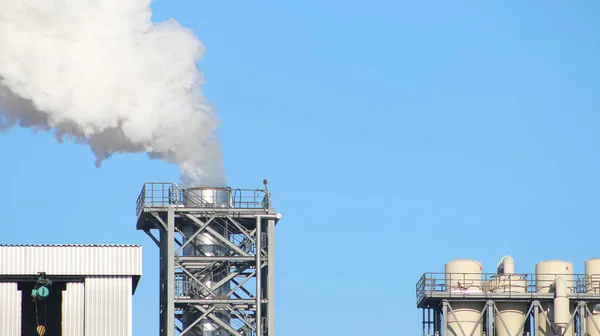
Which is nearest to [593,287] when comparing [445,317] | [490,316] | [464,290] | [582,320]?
[582,320]

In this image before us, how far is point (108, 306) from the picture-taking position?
332 ft

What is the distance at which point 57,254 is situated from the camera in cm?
10125

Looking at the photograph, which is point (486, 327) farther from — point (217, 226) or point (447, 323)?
point (217, 226)

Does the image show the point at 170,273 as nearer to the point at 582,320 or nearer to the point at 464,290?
the point at 464,290

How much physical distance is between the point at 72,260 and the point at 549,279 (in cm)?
2641

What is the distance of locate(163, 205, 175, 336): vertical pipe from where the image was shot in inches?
4067

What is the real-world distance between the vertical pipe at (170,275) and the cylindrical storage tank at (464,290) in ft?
49.8

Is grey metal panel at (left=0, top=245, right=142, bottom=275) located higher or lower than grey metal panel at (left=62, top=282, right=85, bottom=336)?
higher

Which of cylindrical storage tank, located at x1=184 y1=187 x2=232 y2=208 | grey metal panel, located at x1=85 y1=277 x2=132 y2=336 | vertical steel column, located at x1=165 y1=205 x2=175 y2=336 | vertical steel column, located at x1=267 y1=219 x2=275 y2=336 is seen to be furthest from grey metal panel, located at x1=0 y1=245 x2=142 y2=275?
vertical steel column, located at x1=267 y1=219 x2=275 y2=336

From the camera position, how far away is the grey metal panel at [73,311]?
100750 mm

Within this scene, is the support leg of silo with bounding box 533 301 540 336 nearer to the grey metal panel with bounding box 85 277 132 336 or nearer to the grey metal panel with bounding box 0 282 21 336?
the grey metal panel with bounding box 85 277 132 336

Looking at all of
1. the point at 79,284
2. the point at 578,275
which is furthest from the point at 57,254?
the point at 578,275

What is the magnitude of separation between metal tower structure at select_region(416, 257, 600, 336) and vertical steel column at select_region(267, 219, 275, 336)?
838cm

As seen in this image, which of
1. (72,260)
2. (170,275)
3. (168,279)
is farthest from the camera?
(168,279)
